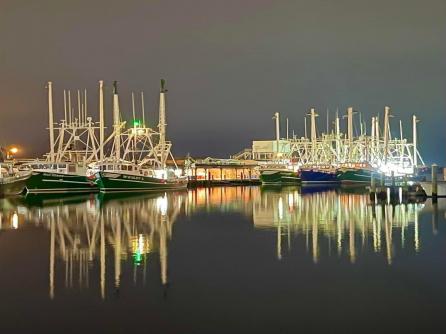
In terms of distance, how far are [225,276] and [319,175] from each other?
238 feet

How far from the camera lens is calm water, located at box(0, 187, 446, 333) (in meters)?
11.2

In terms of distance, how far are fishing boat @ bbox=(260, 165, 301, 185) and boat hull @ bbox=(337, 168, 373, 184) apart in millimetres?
6071

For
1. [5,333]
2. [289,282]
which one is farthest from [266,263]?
[5,333]

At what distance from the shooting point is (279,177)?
84250mm

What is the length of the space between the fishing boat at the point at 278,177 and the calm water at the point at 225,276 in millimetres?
56350

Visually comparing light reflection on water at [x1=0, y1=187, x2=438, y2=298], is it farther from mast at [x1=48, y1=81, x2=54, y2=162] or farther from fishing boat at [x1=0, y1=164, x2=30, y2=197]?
mast at [x1=48, y1=81, x2=54, y2=162]

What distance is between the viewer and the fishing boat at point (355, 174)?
81688 millimetres

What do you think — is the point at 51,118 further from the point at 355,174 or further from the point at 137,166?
the point at 355,174

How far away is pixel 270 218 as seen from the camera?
1187 inches

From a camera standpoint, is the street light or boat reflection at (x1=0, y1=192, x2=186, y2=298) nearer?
boat reflection at (x1=0, y1=192, x2=186, y2=298)

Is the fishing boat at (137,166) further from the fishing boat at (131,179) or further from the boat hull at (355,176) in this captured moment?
the boat hull at (355,176)

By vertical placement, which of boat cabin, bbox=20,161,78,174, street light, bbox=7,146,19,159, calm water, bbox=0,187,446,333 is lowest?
calm water, bbox=0,187,446,333

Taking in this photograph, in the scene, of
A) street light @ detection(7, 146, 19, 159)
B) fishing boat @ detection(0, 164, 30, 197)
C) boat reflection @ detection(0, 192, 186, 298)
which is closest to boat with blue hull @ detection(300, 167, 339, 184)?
street light @ detection(7, 146, 19, 159)

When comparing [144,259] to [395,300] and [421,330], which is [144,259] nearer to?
[395,300]
